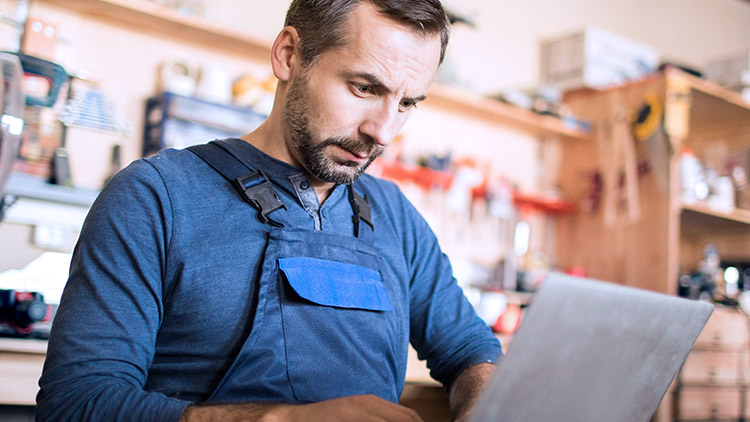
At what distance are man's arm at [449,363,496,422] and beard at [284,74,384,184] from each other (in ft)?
1.31

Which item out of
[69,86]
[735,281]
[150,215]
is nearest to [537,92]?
[735,281]

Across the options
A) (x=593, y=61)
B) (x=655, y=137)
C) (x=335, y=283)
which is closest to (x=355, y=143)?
(x=335, y=283)

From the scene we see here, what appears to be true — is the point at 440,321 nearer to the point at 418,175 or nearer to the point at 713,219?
the point at 418,175

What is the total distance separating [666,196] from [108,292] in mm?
2604

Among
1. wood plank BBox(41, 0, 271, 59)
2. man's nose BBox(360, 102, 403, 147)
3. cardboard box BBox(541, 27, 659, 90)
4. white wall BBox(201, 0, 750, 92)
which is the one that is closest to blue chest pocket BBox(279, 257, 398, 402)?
man's nose BBox(360, 102, 403, 147)

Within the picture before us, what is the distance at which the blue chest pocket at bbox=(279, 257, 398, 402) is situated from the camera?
37.7 inches

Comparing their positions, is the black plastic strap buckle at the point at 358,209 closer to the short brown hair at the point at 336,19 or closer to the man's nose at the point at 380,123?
the man's nose at the point at 380,123

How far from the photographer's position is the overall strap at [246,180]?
1.02m

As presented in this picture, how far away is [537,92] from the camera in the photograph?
3121mm

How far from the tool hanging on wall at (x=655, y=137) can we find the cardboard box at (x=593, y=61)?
0.30 metres

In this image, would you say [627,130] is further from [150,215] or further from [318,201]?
[150,215]

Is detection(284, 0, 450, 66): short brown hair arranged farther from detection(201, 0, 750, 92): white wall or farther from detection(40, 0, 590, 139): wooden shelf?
detection(201, 0, 750, 92): white wall

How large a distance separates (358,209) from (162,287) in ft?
1.26

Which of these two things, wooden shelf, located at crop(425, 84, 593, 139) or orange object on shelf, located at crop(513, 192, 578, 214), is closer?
wooden shelf, located at crop(425, 84, 593, 139)
